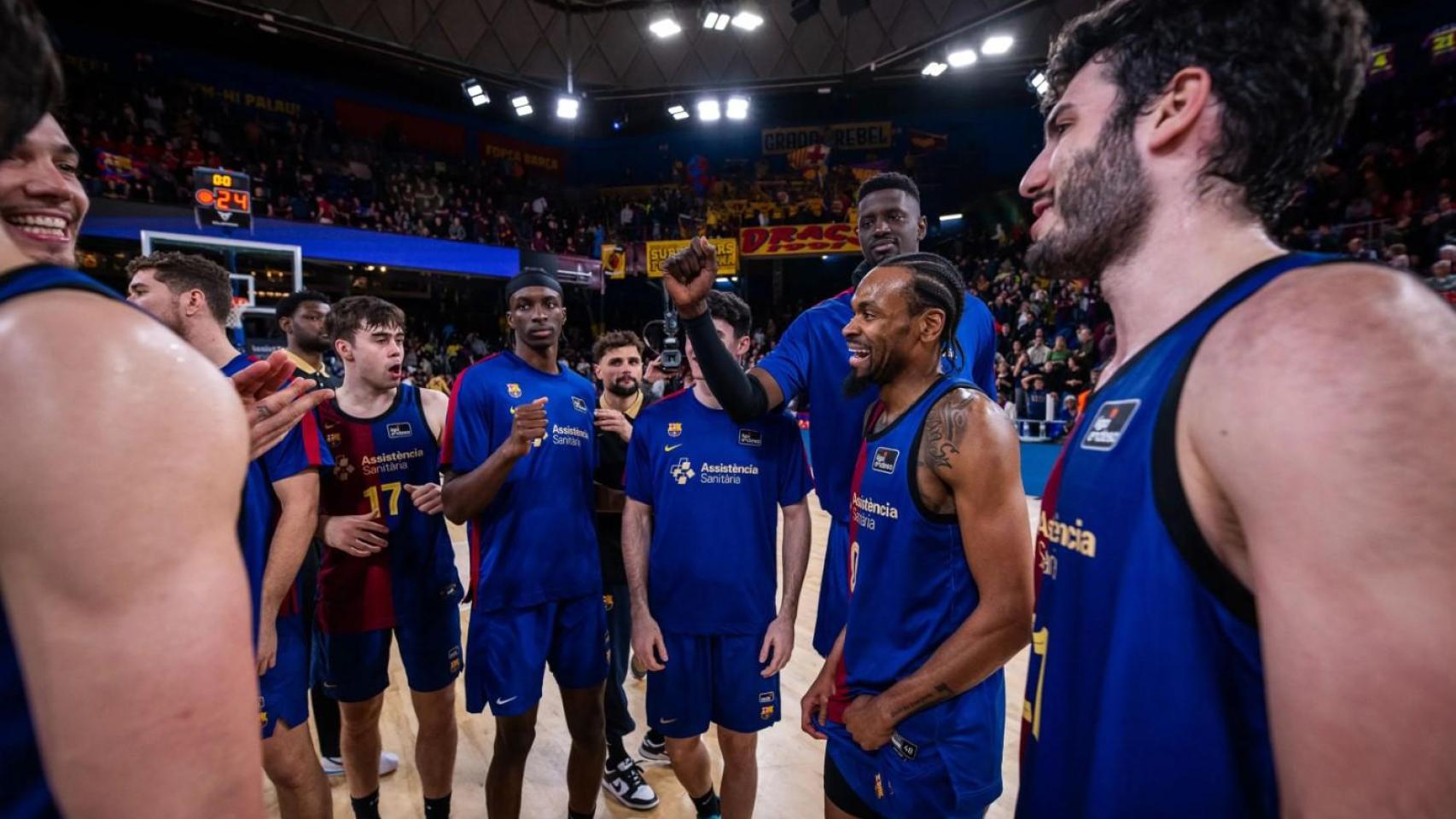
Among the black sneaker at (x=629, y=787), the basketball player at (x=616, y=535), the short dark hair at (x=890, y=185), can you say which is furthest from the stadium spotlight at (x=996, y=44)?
the black sneaker at (x=629, y=787)

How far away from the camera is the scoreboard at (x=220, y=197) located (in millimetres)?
7527

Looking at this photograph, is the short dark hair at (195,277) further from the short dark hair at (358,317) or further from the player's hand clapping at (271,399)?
the player's hand clapping at (271,399)

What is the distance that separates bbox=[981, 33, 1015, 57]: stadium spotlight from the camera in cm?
1348

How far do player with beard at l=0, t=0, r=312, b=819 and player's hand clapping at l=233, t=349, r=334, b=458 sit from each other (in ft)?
2.58

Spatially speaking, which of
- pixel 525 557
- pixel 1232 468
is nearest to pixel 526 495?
pixel 525 557

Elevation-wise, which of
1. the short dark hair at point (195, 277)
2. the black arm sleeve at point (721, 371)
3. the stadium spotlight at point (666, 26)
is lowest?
the black arm sleeve at point (721, 371)

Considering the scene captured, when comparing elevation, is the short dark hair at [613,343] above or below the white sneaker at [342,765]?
above

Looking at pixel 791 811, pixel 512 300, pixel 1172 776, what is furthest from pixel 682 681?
pixel 1172 776

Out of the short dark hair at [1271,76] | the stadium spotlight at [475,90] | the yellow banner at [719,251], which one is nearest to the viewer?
the short dark hair at [1271,76]

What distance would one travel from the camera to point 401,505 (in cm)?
323

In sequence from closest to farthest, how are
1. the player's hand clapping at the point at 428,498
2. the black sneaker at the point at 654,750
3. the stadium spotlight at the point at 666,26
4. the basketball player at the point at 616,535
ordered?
the player's hand clapping at the point at 428,498
the basketball player at the point at 616,535
the black sneaker at the point at 654,750
the stadium spotlight at the point at 666,26

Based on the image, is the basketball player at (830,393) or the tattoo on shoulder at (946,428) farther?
the basketball player at (830,393)

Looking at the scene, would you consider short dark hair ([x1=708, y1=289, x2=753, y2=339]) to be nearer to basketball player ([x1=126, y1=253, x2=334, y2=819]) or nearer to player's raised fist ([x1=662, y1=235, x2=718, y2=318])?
player's raised fist ([x1=662, y1=235, x2=718, y2=318])

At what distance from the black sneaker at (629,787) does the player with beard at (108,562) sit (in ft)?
9.53
